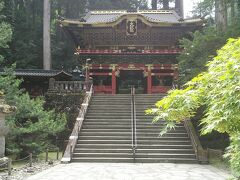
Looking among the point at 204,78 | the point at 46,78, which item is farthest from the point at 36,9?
the point at 204,78

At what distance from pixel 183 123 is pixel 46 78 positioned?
12099 millimetres

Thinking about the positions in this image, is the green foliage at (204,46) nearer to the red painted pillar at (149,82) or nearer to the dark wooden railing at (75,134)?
the dark wooden railing at (75,134)

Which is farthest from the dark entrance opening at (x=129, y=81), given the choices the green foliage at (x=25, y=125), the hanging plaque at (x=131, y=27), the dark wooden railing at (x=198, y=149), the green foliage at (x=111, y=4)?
the green foliage at (x=111, y=4)

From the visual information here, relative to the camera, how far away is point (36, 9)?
34.8m

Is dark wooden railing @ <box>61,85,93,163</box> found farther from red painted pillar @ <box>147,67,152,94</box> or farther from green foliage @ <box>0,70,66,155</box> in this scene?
red painted pillar @ <box>147,67,152,94</box>

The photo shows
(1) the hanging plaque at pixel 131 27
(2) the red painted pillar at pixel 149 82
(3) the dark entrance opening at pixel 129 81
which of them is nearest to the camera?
(2) the red painted pillar at pixel 149 82

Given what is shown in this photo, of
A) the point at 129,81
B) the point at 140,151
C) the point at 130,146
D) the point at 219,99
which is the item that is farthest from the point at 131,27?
the point at 219,99

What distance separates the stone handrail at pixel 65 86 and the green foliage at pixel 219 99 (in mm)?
14299

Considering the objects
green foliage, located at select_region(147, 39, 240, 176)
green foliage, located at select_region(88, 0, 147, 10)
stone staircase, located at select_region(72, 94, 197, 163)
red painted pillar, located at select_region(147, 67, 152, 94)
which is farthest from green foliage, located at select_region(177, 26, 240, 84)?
green foliage, located at select_region(88, 0, 147, 10)

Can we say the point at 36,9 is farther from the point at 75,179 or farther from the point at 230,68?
the point at 230,68

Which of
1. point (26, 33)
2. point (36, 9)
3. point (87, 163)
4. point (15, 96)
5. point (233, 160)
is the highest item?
point (36, 9)

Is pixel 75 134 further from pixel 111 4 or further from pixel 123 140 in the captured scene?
pixel 111 4

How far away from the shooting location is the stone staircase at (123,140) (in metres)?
13.1

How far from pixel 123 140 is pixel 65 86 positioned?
7490 millimetres
